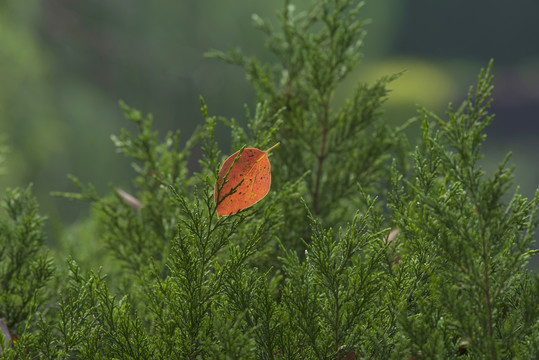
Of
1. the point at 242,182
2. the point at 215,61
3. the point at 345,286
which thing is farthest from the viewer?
the point at 215,61

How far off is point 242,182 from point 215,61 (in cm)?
1779

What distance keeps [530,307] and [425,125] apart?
38cm

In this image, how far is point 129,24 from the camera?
18.3m

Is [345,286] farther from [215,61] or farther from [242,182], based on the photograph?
[215,61]

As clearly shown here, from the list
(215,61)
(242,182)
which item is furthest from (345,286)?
(215,61)

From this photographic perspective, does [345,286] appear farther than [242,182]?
Yes

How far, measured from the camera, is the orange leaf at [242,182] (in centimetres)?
92

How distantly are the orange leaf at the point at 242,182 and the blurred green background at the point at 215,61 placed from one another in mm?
12833

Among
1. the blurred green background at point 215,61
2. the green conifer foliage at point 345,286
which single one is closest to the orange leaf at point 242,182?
the green conifer foliage at point 345,286

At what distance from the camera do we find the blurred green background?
47.5ft

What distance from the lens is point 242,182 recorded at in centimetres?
93

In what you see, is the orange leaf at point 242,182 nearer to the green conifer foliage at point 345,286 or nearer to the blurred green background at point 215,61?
the green conifer foliage at point 345,286

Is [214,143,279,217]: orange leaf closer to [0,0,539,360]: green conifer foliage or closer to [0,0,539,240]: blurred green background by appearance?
[0,0,539,360]: green conifer foliage

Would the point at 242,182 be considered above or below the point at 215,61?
above
